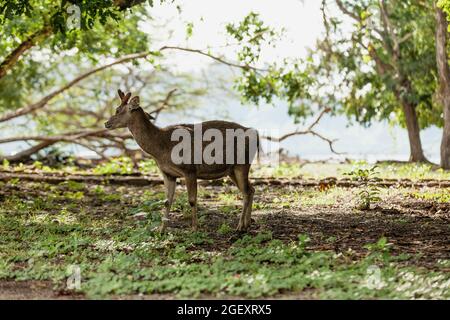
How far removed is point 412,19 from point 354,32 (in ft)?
10.8

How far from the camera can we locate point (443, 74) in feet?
79.2

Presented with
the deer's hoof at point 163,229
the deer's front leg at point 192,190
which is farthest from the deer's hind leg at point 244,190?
the deer's hoof at point 163,229

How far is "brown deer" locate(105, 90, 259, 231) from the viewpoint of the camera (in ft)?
36.4

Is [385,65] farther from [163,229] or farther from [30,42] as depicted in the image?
[163,229]

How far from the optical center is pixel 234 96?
117 ft

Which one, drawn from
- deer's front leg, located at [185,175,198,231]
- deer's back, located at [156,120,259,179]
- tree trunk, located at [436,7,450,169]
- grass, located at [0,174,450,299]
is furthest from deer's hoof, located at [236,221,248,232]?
tree trunk, located at [436,7,450,169]

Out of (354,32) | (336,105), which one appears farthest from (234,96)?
(354,32)

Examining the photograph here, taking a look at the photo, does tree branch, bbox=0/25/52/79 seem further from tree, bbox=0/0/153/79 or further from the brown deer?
the brown deer

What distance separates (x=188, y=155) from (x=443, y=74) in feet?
50.4

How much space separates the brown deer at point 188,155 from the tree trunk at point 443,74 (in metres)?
13.9

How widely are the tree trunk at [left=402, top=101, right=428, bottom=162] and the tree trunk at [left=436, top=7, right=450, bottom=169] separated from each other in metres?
5.12

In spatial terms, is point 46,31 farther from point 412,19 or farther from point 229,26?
point 412,19

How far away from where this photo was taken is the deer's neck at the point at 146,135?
11242mm

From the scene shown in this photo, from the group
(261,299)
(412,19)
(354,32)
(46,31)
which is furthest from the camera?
(354,32)
